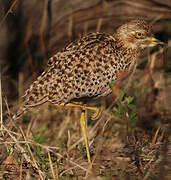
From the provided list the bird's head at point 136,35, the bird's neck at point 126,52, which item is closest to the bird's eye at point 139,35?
the bird's head at point 136,35

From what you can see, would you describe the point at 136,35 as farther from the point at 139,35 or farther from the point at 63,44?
the point at 63,44

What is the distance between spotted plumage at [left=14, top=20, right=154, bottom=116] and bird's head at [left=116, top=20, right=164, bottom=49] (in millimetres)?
254

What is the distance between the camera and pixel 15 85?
260 inches

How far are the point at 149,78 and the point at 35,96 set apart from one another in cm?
202

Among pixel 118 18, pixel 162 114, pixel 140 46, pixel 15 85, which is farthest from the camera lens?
pixel 15 85

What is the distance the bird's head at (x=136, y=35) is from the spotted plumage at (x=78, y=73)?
25 centimetres

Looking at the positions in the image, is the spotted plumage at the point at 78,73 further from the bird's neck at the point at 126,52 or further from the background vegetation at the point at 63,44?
the background vegetation at the point at 63,44

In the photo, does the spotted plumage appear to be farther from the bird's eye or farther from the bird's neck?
the bird's eye

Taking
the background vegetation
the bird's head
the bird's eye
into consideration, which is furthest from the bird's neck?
the background vegetation

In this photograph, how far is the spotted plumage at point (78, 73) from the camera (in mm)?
4383

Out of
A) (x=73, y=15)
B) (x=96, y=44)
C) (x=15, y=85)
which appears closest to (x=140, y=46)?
(x=96, y=44)

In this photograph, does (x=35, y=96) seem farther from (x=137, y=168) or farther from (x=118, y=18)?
(x=118, y=18)

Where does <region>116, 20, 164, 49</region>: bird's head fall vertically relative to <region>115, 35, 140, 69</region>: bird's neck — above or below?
above

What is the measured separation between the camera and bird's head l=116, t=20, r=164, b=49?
15.9ft
